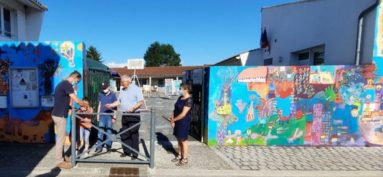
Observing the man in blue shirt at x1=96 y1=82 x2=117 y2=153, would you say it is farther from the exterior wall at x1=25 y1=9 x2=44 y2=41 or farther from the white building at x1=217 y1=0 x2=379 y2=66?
the exterior wall at x1=25 y1=9 x2=44 y2=41

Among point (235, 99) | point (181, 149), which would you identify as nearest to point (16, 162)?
point (181, 149)

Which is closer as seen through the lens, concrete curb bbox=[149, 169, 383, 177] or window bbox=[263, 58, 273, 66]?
concrete curb bbox=[149, 169, 383, 177]

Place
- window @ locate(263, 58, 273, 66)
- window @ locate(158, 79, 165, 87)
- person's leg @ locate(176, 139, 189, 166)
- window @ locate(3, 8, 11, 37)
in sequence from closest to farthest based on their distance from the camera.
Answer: person's leg @ locate(176, 139, 189, 166) < window @ locate(3, 8, 11, 37) < window @ locate(263, 58, 273, 66) < window @ locate(158, 79, 165, 87)

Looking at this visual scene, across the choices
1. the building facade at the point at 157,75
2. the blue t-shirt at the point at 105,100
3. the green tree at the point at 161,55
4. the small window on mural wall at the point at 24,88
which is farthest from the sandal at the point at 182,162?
the green tree at the point at 161,55

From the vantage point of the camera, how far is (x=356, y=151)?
629 centimetres

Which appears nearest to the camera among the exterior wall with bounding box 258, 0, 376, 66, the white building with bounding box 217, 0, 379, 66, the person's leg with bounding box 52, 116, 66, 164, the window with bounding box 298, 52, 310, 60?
the person's leg with bounding box 52, 116, 66, 164

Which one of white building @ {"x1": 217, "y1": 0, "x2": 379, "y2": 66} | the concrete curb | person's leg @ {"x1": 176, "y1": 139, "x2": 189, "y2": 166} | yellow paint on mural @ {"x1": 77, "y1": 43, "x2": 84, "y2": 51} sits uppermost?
white building @ {"x1": 217, "y1": 0, "x2": 379, "y2": 66}

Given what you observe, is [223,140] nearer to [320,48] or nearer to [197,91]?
[197,91]

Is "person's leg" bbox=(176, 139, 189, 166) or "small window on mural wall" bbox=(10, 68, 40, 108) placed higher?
"small window on mural wall" bbox=(10, 68, 40, 108)

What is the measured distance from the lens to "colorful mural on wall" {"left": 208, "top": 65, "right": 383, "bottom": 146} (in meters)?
6.43

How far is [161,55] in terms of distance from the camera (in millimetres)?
73625

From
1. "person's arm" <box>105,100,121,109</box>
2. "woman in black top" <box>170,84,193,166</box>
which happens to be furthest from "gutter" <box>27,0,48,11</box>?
"woman in black top" <box>170,84,193,166</box>

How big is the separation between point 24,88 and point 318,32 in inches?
317

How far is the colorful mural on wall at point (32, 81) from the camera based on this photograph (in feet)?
20.6
